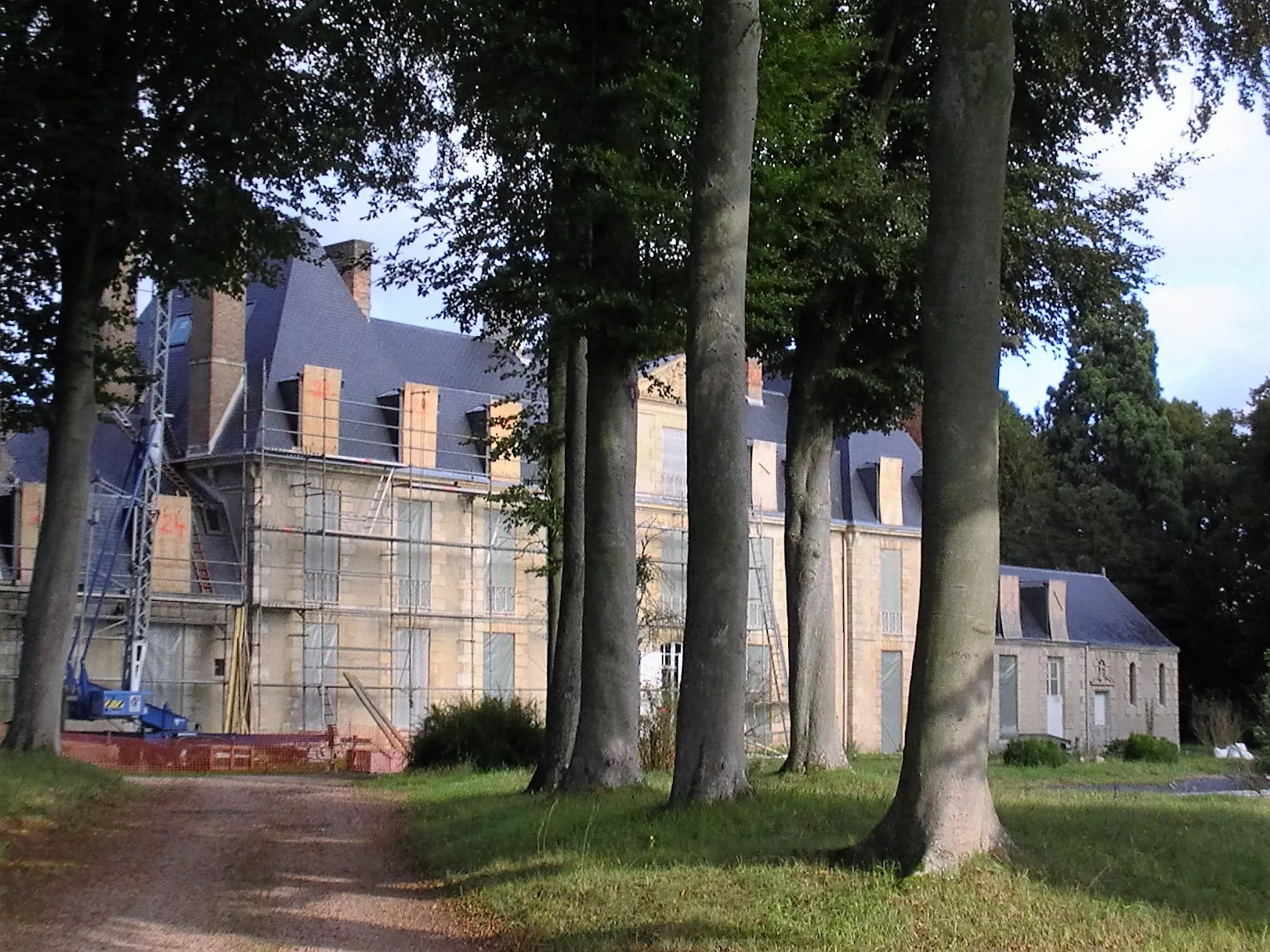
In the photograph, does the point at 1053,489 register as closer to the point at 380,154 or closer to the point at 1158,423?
the point at 1158,423

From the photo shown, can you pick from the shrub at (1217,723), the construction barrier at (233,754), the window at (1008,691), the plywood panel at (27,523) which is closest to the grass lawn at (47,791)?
the construction barrier at (233,754)

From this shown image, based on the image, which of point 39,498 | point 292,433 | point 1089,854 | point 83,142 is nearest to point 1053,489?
point 292,433

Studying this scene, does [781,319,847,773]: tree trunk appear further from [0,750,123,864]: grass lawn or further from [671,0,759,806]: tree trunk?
[0,750,123,864]: grass lawn

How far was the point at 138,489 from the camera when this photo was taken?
34.1m

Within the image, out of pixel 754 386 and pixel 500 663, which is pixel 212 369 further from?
pixel 754 386

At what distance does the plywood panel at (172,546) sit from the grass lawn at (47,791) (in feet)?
53.8

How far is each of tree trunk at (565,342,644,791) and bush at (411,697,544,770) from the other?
880 centimetres

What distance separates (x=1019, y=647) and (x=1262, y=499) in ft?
28.7

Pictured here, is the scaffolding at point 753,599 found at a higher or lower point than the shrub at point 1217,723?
higher

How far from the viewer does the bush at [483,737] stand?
23400 mm

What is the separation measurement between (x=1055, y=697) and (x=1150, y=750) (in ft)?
48.8

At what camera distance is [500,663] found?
38.9 m

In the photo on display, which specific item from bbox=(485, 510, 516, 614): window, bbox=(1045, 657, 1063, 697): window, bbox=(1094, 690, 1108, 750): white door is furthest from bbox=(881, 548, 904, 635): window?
bbox=(485, 510, 516, 614): window

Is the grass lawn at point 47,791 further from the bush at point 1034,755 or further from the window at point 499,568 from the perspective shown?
the window at point 499,568
